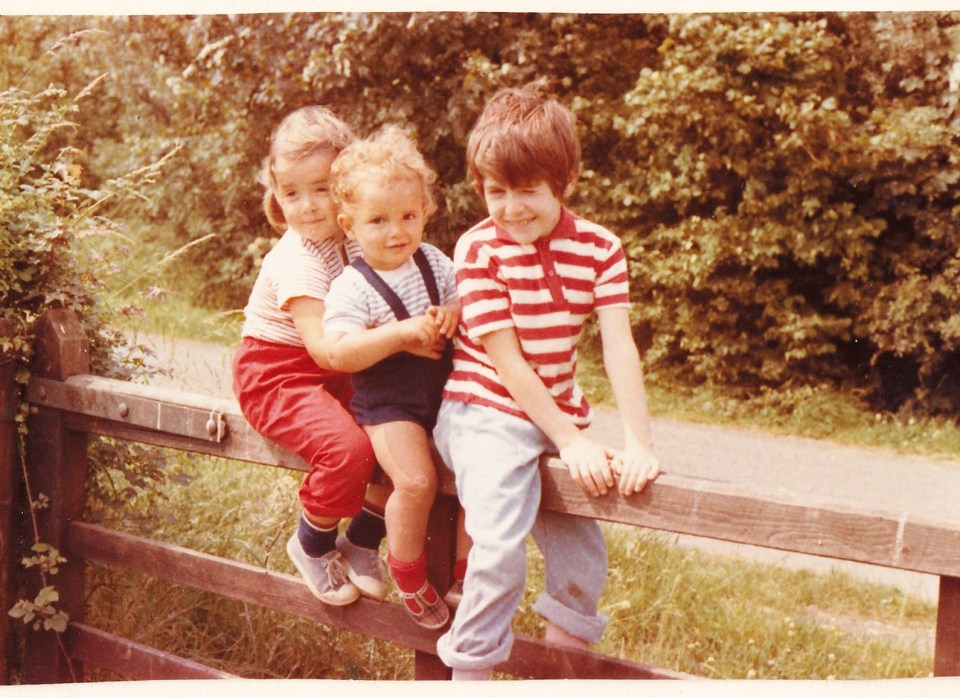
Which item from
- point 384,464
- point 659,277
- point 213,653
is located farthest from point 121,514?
point 659,277

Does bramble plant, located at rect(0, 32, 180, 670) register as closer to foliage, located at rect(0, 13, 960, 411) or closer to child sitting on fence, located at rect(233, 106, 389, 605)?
child sitting on fence, located at rect(233, 106, 389, 605)

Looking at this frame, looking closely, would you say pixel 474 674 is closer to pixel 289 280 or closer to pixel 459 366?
pixel 459 366

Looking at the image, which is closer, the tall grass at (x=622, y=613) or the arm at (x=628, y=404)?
the arm at (x=628, y=404)

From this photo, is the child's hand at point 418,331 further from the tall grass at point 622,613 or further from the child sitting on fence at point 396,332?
the tall grass at point 622,613

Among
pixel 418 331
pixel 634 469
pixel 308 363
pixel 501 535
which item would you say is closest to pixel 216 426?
pixel 308 363

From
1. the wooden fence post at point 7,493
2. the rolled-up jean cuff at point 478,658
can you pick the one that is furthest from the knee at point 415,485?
the wooden fence post at point 7,493

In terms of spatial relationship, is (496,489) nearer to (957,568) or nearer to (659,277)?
(957,568)

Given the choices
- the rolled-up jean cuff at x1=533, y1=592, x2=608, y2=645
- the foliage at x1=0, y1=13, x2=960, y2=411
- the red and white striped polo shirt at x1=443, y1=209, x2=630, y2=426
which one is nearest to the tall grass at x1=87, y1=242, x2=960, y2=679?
the rolled-up jean cuff at x1=533, y1=592, x2=608, y2=645
